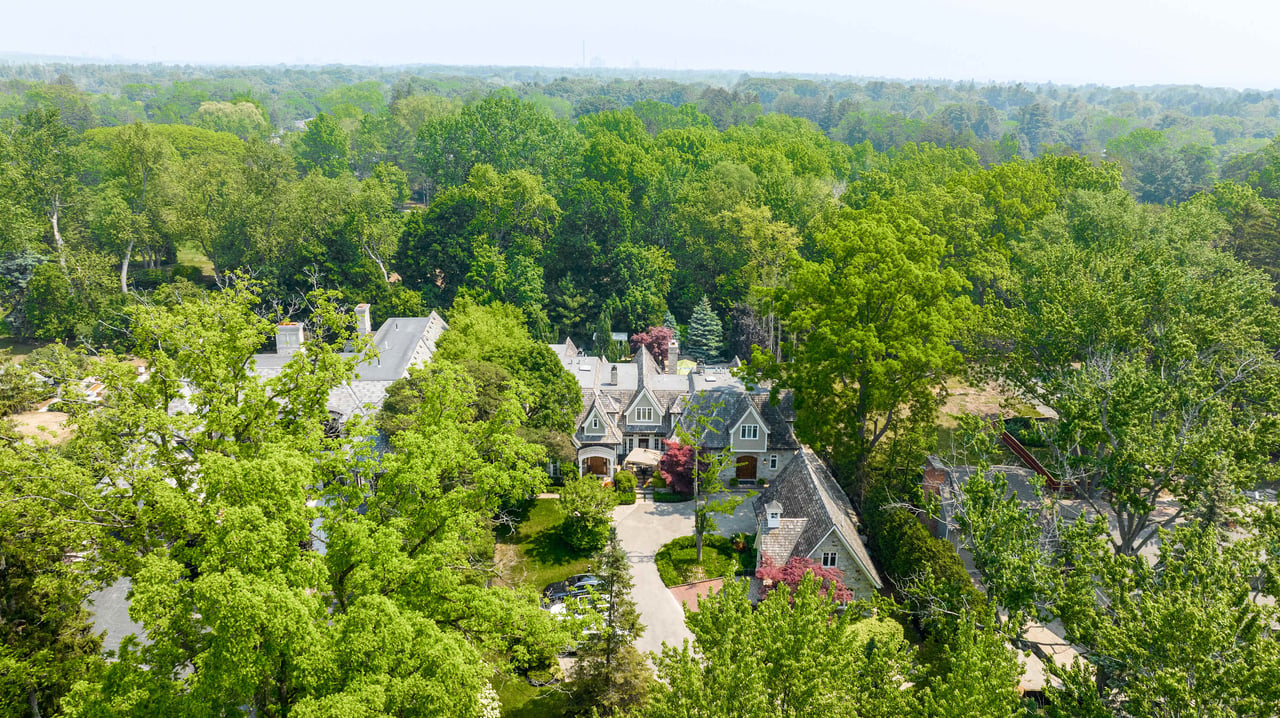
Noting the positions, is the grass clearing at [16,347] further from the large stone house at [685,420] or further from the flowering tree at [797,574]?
the flowering tree at [797,574]

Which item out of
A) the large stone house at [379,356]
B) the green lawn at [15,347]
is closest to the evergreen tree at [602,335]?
the large stone house at [379,356]

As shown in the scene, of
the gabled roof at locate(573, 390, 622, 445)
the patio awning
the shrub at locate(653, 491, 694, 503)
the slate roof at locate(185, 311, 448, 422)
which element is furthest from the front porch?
the slate roof at locate(185, 311, 448, 422)

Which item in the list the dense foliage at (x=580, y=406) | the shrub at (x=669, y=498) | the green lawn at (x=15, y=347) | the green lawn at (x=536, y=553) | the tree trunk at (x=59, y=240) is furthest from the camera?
the tree trunk at (x=59, y=240)

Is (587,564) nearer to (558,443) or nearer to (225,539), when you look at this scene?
(558,443)

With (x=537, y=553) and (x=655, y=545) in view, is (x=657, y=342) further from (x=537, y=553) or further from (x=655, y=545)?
(x=537, y=553)

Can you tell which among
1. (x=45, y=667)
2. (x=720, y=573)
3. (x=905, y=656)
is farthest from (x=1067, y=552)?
(x=45, y=667)

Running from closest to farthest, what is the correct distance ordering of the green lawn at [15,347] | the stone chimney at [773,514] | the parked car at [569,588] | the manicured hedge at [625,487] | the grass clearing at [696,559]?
the parked car at [569,588]
the stone chimney at [773,514]
the grass clearing at [696,559]
the manicured hedge at [625,487]
the green lawn at [15,347]
